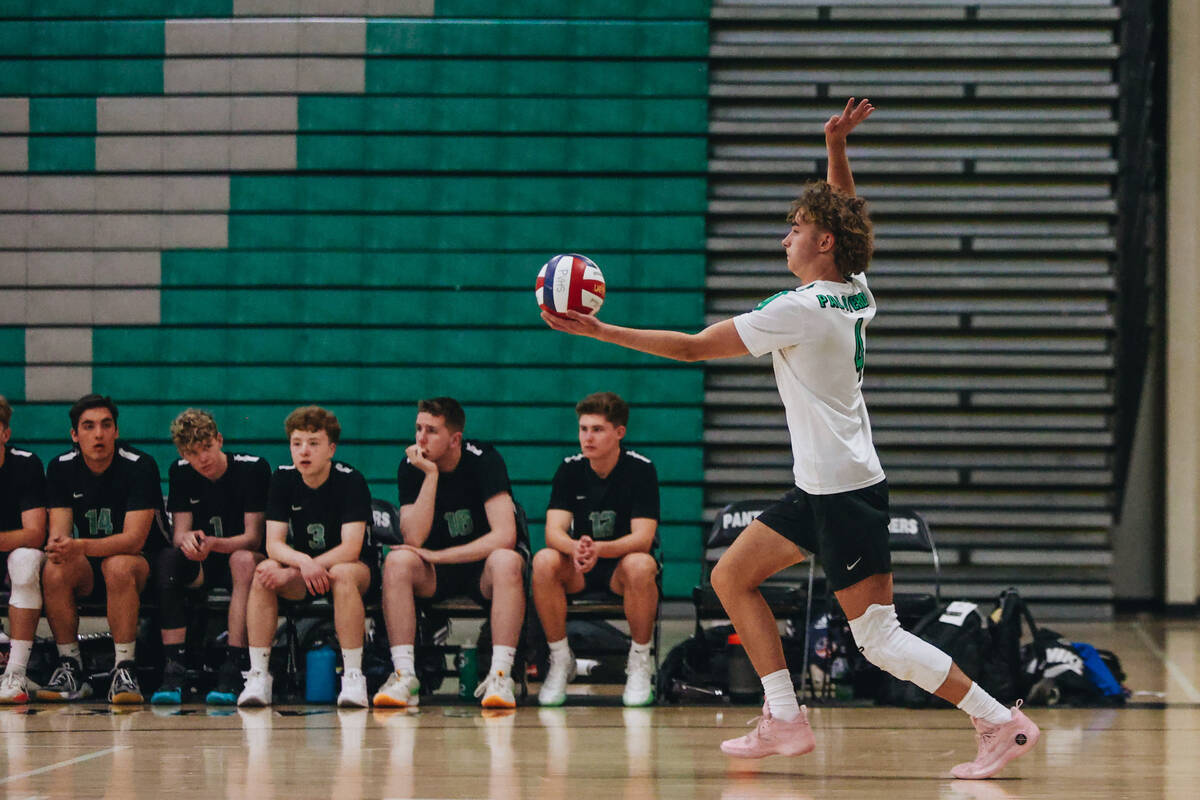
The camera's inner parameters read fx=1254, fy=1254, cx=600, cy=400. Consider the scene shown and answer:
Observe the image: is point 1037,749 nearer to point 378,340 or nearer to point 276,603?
point 276,603

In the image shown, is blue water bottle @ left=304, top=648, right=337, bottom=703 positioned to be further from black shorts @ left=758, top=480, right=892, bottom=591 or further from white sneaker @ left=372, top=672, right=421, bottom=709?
black shorts @ left=758, top=480, right=892, bottom=591

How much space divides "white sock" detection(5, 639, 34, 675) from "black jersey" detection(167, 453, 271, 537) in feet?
2.76

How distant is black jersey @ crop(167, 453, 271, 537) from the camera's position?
5746 millimetres

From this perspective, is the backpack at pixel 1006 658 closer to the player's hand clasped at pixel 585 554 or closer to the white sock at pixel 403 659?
the player's hand clasped at pixel 585 554

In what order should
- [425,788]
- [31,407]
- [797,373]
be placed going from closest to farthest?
[425,788] → [797,373] → [31,407]

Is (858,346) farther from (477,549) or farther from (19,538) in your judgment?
(19,538)

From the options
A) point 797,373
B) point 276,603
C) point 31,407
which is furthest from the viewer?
point 31,407

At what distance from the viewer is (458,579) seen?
18.3ft

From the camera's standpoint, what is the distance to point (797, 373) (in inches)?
145

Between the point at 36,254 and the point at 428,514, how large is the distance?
542cm

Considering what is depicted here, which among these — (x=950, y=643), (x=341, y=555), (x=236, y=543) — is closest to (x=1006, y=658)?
(x=950, y=643)

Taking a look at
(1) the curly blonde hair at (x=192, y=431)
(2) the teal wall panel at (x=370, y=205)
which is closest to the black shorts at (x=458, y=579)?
(1) the curly blonde hair at (x=192, y=431)

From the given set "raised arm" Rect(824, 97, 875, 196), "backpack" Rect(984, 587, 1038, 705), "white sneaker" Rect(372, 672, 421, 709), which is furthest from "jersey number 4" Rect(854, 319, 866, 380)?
"white sneaker" Rect(372, 672, 421, 709)

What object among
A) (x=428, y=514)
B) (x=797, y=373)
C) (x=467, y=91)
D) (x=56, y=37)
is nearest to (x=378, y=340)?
(x=467, y=91)
